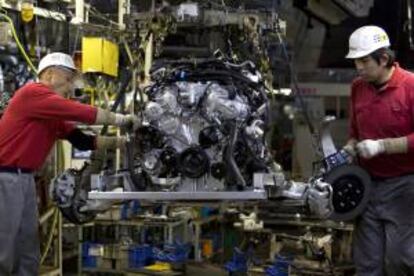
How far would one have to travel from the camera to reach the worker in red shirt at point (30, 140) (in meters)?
4.59

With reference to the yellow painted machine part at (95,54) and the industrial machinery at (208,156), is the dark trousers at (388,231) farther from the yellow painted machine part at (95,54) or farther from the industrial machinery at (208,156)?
the yellow painted machine part at (95,54)

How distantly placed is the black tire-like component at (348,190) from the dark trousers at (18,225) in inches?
77.6

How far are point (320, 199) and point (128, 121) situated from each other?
1.30 meters

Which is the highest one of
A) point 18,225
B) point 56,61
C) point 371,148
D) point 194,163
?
point 56,61

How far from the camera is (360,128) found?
4.70m

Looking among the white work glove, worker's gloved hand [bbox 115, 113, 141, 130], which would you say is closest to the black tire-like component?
Result: the white work glove

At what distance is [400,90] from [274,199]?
40.7 inches

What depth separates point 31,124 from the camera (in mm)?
4750

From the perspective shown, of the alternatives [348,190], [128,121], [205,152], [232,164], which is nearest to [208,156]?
[205,152]

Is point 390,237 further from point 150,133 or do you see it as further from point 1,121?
point 1,121

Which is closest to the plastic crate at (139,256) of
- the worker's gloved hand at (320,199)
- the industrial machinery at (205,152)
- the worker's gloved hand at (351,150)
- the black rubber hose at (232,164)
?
the industrial machinery at (205,152)

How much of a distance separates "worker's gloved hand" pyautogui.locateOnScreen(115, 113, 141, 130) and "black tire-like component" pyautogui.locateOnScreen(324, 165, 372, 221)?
125cm

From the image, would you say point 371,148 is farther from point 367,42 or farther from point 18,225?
point 18,225

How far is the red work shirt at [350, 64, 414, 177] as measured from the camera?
4.48 meters
